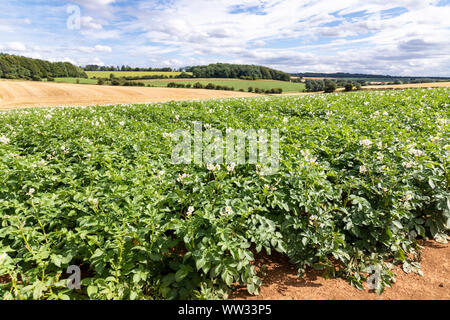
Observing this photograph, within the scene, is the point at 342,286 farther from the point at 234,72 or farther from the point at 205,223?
the point at 234,72

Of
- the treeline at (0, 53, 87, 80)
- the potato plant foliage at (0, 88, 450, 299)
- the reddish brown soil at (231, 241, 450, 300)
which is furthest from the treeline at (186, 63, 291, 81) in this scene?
the reddish brown soil at (231, 241, 450, 300)

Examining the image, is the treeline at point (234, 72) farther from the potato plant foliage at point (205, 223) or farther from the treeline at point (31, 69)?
the potato plant foliage at point (205, 223)

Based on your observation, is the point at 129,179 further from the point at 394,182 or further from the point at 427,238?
the point at 427,238

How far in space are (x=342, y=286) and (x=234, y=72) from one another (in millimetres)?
90374

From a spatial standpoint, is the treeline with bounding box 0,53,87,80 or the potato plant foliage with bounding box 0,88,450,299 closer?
the potato plant foliage with bounding box 0,88,450,299

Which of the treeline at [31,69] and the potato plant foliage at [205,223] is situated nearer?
the potato plant foliage at [205,223]

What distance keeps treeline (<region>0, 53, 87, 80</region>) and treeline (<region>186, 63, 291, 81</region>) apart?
4382 centimetres

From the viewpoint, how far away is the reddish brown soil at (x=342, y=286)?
10.4ft

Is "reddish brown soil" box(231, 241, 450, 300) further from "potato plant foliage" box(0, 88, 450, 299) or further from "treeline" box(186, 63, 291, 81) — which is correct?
"treeline" box(186, 63, 291, 81)

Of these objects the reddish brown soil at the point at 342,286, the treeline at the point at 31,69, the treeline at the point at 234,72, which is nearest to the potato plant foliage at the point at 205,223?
the reddish brown soil at the point at 342,286

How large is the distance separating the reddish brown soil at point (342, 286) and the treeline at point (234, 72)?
87.5m

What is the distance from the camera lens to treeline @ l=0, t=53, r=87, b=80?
68.6 metres
